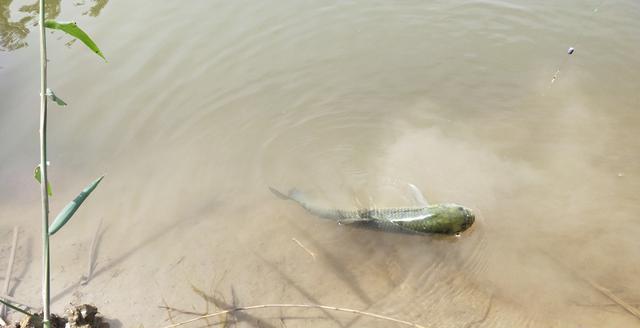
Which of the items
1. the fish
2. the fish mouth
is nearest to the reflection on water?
the fish

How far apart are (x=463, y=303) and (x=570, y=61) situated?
391 cm

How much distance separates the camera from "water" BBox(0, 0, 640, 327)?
12.6ft

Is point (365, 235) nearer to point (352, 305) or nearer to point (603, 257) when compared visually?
point (352, 305)

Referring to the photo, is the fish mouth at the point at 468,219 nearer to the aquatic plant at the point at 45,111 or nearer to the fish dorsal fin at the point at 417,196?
the fish dorsal fin at the point at 417,196

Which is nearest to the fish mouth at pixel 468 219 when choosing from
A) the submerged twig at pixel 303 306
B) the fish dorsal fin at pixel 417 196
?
the fish dorsal fin at pixel 417 196

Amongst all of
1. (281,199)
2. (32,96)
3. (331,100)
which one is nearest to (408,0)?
(331,100)

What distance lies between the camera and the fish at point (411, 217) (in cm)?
409

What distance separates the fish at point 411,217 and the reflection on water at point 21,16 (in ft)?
17.5

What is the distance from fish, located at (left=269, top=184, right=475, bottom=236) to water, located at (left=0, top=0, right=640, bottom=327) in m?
0.09

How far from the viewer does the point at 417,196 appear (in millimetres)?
4500

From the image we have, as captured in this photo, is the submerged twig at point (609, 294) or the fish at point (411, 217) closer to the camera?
the submerged twig at point (609, 294)

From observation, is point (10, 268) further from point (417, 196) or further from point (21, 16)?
point (21, 16)

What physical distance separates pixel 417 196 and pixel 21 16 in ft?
22.6

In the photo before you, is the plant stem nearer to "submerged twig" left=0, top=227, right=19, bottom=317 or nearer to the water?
the water
